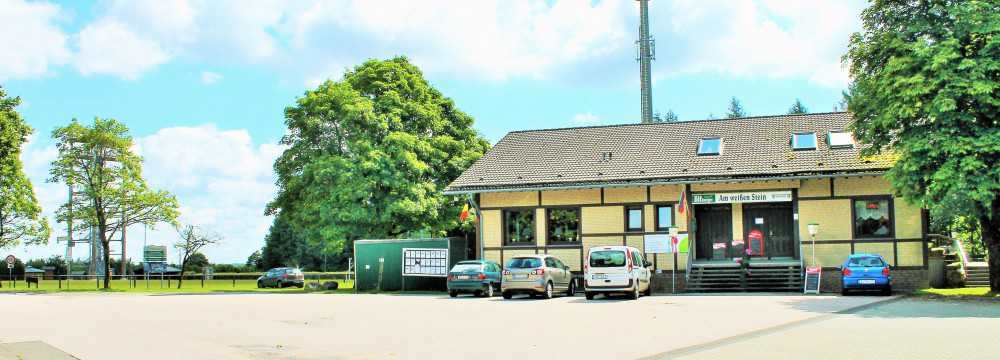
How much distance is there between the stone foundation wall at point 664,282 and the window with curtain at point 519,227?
465 centimetres

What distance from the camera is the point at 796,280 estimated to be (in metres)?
28.8

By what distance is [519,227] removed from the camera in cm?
3322

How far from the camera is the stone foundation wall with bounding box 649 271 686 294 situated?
30391 mm

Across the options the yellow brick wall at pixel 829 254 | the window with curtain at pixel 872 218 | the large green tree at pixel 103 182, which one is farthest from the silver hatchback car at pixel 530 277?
the large green tree at pixel 103 182

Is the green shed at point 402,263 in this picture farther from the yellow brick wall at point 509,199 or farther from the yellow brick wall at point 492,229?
the yellow brick wall at point 509,199

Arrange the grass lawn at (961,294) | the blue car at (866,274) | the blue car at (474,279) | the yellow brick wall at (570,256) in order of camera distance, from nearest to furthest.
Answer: the grass lawn at (961,294), the blue car at (866,274), the blue car at (474,279), the yellow brick wall at (570,256)

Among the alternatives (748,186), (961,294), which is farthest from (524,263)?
(961,294)

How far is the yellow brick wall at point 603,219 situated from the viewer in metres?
31.7

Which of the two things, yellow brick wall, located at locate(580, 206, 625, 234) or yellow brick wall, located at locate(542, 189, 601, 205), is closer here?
yellow brick wall, located at locate(580, 206, 625, 234)

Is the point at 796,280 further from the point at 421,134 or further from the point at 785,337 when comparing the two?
the point at 421,134

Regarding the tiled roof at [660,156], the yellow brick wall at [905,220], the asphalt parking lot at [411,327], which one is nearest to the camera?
the asphalt parking lot at [411,327]

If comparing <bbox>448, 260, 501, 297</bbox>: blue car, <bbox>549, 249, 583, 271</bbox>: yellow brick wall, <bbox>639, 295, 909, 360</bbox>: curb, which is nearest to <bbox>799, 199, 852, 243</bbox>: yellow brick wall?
<bbox>549, 249, 583, 271</bbox>: yellow brick wall

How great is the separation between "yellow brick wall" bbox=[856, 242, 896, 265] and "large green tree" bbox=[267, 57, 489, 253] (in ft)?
57.6

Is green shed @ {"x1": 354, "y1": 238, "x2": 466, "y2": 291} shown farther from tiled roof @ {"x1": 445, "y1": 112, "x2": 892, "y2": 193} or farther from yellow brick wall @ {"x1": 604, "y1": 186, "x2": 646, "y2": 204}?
yellow brick wall @ {"x1": 604, "y1": 186, "x2": 646, "y2": 204}
